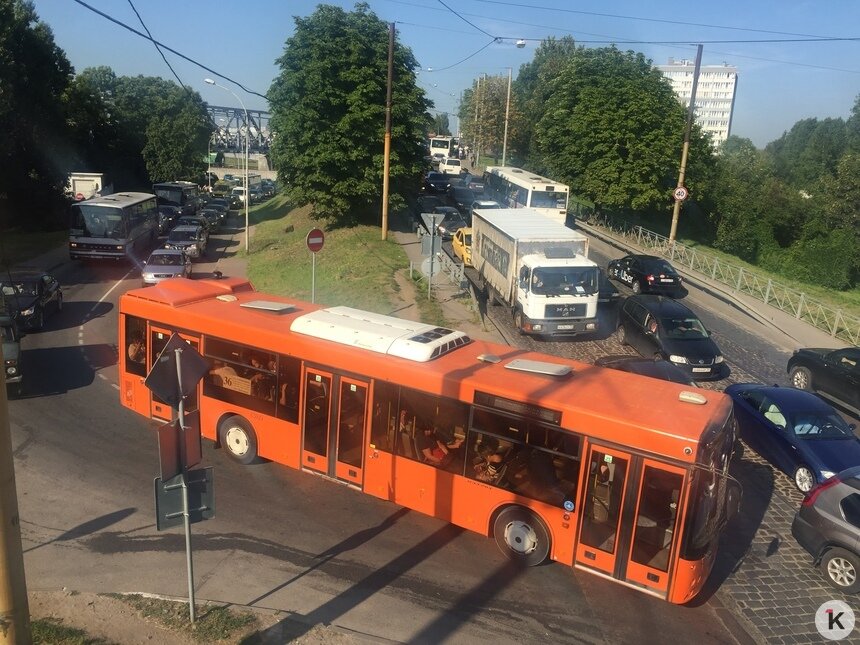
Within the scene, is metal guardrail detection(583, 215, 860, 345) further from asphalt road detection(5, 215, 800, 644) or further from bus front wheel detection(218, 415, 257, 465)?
bus front wheel detection(218, 415, 257, 465)

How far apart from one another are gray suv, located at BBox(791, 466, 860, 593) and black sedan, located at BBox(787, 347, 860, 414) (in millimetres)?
7540

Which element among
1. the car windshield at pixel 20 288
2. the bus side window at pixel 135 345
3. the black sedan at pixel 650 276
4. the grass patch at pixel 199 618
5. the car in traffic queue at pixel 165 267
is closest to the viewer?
the grass patch at pixel 199 618

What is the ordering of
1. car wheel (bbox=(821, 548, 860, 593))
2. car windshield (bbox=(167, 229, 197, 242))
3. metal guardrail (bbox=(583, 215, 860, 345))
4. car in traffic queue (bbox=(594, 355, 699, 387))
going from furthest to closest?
car windshield (bbox=(167, 229, 197, 242))
metal guardrail (bbox=(583, 215, 860, 345))
car in traffic queue (bbox=(594, 355, 699, 387))
car wheel (bbox=(821, 548, 860, 593))

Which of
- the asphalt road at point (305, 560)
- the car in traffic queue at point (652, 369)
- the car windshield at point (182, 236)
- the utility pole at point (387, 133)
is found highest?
the utility pole at point (387, 133)

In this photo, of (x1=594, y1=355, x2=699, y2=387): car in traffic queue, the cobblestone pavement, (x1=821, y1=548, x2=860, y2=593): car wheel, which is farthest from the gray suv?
(x1=594, y1=355, x2=699, y2=387): car in traffic queue

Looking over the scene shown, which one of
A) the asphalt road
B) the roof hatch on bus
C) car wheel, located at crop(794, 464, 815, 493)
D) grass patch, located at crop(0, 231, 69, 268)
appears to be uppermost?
the roof hatch on bus

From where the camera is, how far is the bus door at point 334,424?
33.1 ft

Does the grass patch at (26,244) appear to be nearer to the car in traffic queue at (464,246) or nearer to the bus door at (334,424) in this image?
the car in traffic queue at (464,246)

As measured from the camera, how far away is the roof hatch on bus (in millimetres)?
9953

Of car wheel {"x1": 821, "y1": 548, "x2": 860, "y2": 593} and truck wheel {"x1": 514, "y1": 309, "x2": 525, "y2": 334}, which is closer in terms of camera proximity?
car wheel {"x1": 821, "y1": 548, "x2": 860, "y2": 593}

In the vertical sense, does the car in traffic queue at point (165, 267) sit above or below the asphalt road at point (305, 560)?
above

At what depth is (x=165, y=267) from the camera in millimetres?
26000

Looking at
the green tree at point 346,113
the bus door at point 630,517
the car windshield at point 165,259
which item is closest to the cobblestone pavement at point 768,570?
the bus door at point 630,517

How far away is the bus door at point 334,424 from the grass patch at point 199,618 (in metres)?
3.02
